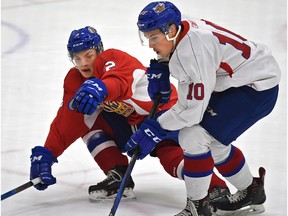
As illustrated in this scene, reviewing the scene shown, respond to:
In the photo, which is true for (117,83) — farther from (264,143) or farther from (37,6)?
(37,6)

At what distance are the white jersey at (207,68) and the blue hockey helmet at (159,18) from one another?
2.1 inches

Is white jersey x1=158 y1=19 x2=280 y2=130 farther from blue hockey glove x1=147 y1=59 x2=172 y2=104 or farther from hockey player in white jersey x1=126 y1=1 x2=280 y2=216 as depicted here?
blue hockey glove x1=147 y1=59 x2=172 y2=104

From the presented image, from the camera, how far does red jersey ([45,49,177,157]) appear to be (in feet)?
10.8

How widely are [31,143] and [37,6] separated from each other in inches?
76.7

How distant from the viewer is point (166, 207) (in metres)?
3.28

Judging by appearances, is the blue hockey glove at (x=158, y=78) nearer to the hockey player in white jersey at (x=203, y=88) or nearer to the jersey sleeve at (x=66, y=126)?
the hockey player in white jersey at (x=203, y=88)

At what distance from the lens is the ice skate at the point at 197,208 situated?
302cm

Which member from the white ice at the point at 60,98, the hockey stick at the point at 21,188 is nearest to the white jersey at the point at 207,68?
the white ice at the point at 60,98

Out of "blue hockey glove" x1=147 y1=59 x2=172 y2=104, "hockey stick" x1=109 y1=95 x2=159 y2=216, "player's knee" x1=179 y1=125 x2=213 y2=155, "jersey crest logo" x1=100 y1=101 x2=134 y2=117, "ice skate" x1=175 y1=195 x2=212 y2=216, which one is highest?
"blue hockey glove" x1=147 y1=59 x2=172 y2=104

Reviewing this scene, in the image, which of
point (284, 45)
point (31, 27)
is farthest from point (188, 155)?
point (31, 27)

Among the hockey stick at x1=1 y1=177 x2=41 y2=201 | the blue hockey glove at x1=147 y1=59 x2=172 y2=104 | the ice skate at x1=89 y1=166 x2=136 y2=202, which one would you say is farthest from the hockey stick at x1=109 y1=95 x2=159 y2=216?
the hockey stick at x1=1 y1=177 x2=41 y2=201

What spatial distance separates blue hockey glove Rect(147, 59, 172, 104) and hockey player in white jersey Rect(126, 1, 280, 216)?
20 centimetres

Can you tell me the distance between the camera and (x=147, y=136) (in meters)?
2.99

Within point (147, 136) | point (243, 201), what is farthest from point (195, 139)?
point (243, 201)
